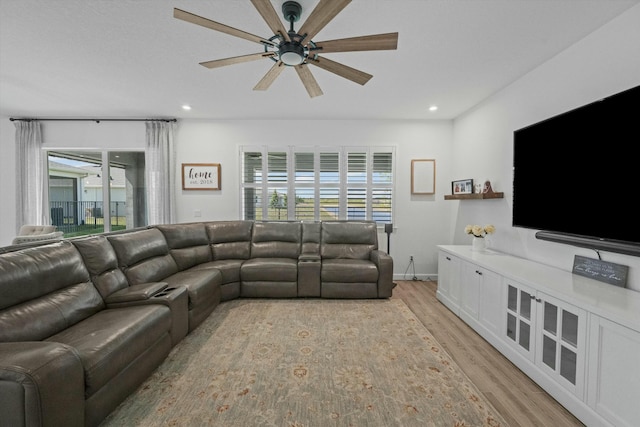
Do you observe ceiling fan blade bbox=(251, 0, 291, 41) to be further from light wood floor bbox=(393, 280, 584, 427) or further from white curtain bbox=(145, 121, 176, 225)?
white curtain bbox=(145, 121, 176, 225)

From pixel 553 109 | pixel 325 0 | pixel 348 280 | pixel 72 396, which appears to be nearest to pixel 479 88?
pixel 553 109

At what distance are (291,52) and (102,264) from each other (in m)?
2.42

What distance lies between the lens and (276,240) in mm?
4250

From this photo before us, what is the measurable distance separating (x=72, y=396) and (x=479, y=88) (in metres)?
4.57

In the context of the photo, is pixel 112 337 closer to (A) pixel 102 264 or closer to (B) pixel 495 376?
(A) pixel 102 264

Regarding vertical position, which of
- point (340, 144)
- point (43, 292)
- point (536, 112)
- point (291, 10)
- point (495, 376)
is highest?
point (291, 10)

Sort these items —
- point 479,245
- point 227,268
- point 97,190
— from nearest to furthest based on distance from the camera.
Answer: point 479,245, point 227,268, point 97,190

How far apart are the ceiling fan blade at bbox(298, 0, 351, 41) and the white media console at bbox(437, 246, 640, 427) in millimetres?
2295

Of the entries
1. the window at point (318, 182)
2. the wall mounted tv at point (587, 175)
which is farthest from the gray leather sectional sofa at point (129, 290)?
the wall mounted tv at point (587, 175)

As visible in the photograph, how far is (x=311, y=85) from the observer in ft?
7.94

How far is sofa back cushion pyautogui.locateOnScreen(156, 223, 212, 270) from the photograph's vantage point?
140 inches

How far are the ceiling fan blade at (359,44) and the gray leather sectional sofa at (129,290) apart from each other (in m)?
2.35

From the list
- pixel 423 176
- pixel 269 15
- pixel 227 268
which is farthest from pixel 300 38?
pixel 423 176

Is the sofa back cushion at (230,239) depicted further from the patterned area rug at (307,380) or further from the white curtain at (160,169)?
the patterned area rug at (307,380)
